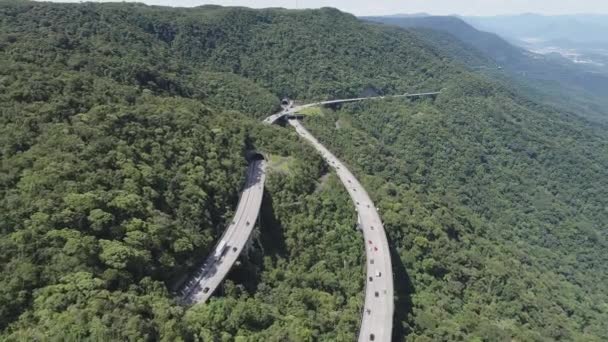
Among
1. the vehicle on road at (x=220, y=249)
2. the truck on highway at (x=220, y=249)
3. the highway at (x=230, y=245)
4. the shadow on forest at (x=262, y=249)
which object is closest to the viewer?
the highway at (x=230, y=245)

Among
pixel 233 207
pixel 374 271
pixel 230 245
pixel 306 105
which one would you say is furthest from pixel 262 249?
pixel 306 105

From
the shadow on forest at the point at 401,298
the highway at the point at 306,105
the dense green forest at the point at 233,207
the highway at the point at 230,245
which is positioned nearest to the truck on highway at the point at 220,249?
the highway at the point at 230,245

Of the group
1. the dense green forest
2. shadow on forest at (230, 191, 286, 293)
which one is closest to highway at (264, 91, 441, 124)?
the dense green forest

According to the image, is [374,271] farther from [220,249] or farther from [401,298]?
[220,249]

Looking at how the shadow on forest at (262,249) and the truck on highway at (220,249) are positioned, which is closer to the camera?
the truck on highway at (220,249)

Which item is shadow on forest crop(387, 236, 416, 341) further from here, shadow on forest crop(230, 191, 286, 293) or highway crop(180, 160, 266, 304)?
highway crop(180, 160, 266, 304)

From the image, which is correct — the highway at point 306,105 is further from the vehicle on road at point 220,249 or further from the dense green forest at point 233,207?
the vehicle on road at point 220,249

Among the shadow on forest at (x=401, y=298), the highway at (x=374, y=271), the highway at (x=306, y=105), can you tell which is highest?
the highway at (x=306, y=105)
